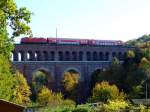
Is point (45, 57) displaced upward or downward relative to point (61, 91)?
upward

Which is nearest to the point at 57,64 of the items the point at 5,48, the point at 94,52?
the point at 94,52

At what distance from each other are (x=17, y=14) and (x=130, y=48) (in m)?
79.8

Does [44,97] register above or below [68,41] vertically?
below

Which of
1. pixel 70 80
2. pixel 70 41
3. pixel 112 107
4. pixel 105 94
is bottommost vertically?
pixel 105 94

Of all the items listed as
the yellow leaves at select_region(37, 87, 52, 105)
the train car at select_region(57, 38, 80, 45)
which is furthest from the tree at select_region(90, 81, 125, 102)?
the train car at select_region(57, 38, 80, 45)

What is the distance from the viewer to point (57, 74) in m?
85.7

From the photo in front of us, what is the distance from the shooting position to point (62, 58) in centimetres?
8831

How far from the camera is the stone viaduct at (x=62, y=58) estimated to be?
82500 millimetres

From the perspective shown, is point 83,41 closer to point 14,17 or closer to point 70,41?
point 70,41

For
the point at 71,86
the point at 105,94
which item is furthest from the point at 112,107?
the point at 71,86

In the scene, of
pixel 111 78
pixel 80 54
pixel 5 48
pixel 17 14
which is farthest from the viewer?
pixel 80 54

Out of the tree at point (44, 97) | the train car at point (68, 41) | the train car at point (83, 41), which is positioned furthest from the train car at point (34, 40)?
the tree at point (44, 97)

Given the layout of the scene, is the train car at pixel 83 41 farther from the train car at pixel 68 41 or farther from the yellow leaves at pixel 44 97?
the yellow leaves at pixel 44 97

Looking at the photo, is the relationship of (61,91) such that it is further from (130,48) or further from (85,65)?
(130,48)
